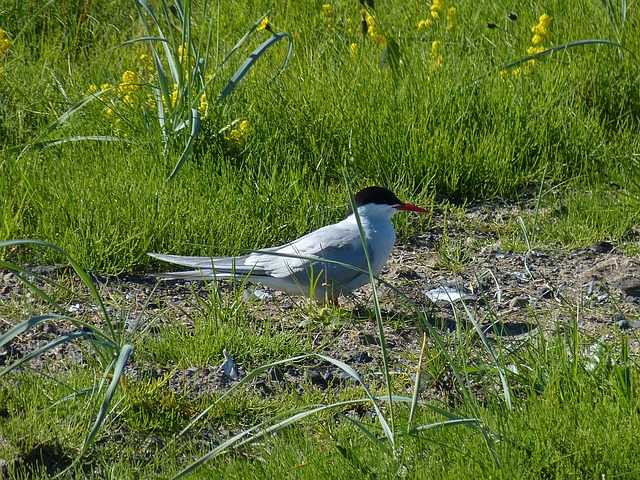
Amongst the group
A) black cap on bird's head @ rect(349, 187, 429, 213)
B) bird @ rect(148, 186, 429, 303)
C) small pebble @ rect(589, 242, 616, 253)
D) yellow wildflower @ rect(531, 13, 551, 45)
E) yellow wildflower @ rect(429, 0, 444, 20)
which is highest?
yellow wildflower @ rect(429, 0, 444, 20)

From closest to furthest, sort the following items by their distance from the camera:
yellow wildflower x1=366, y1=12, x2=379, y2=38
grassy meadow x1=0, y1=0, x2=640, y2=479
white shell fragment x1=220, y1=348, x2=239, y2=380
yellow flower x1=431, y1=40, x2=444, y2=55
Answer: grassy meadow x1=0, y1=0, x2=640, y2=479 → white shell fragment x1=220, y1=348, x2=239, y2=380 → yellow flower x1=431, y1=40, x2=444, y2=55 → yellow wildflower x1=366, y1=12, x2=379, y2=38

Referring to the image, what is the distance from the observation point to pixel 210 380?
128 inches

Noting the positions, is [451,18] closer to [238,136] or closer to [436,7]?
[436,7]

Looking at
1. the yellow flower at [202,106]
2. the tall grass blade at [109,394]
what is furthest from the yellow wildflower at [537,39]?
the tall grass blade at [109,394]

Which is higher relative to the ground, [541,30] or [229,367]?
[541,30]

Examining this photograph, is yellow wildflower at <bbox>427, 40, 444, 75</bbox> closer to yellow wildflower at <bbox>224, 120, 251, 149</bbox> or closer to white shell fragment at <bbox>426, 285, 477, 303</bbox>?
yellow wildflower at <bbox>224, 120, 251, 149</bbox>

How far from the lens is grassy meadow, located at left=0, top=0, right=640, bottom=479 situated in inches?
102

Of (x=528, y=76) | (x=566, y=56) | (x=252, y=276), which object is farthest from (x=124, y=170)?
(x=566, y=56)

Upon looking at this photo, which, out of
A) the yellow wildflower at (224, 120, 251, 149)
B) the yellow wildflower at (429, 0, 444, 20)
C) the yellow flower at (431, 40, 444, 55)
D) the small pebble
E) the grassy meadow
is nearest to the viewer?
the grassy meadow

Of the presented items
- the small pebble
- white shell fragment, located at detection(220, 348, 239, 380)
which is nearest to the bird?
white shell fragment, located at detection(220, 348, 239, 380)

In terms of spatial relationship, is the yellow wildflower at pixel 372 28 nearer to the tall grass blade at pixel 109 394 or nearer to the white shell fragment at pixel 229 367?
the white shell fragment at pixel 229 367

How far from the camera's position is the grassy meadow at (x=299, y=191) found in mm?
2584

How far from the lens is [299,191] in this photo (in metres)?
4.34

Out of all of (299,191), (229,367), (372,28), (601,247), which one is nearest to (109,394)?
(229,367)
